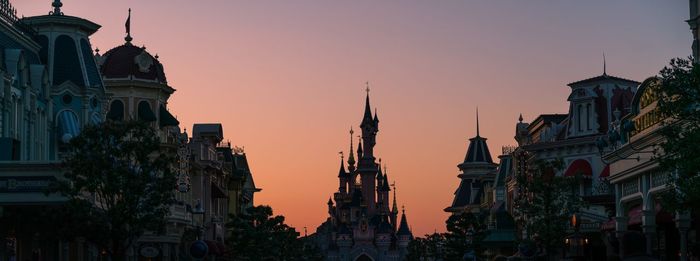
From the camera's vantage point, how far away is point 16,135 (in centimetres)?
4641

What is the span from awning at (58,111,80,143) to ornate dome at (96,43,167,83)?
15212 mm

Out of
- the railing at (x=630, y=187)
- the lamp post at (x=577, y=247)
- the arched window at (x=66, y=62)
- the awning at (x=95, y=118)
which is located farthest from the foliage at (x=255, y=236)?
the railing at (x=630, y=187)

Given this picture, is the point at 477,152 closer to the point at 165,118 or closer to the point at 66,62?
the point at 165,118

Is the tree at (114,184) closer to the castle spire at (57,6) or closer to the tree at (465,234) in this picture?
the castle spire at (57,6)

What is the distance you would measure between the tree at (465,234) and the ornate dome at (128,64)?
3089 cm

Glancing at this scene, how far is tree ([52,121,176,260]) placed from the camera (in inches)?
1487

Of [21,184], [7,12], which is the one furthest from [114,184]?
[7,12]

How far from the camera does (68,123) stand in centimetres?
5284

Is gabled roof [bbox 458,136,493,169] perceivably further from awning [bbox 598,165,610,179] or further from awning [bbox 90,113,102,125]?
awning [bbox 90,113,102,125]

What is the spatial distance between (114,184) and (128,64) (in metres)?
32.0

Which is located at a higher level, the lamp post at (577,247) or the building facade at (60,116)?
the building facade at (60,116)

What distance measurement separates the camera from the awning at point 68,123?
52281 millimetres

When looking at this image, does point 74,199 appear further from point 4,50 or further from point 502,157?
point 502,157

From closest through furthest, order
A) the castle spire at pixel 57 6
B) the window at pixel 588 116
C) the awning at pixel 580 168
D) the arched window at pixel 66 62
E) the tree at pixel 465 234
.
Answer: the arched window at pixel 66 62 → the castle spire at pixel 57 6 → the awning at pixel 580 168 → the window at pixel 588 116 → the tree at pixel 465 234
